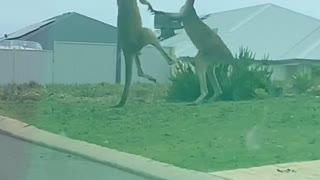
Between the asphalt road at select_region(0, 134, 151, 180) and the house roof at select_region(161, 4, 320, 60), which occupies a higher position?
the house roof at select_region(161, 4, 320, 60)

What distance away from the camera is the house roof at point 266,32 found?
959 inches

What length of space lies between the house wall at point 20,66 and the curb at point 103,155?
31.6ft

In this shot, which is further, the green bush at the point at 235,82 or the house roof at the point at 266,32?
the house roof at the point at 266,32

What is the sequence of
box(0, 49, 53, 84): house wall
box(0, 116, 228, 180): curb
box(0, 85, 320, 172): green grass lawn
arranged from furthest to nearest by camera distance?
box(0, 49, 53, 84): house wall → box(0, 85, 320, 172): green grass lawn → box(0, 116, 228, 180): curb

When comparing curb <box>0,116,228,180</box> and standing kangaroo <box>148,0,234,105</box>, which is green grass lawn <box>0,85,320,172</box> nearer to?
curb <box>0,116,228,180</box>

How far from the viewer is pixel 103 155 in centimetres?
1302

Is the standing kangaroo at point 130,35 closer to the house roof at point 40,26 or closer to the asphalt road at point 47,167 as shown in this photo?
the house roof at point 40,26

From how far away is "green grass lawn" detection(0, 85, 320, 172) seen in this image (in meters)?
12.9

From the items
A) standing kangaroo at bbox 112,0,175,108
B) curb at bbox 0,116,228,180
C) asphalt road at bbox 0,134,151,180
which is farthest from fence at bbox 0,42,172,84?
asphalt road at bbox 0,134,151,180

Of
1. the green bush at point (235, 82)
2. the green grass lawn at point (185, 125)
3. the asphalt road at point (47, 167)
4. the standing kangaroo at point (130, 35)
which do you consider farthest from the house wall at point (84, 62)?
the asphalt road at point (47, 167)

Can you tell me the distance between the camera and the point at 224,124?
669 inches

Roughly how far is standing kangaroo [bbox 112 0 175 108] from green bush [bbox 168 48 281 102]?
6.66ft

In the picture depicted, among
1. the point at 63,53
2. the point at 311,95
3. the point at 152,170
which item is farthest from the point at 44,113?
the point at 152,170

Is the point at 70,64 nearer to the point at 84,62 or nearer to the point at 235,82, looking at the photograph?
the point at 84,62
